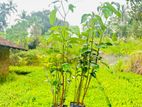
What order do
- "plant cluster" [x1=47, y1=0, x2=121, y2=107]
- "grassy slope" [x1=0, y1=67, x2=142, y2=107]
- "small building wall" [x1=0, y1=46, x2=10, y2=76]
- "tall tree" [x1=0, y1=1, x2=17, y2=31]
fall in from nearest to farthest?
"plant cluster" [x1=47, y1=0, x2=121, y2=107], "grassy slope" [x1=0, y1=67, x2=142, y2=107], "small building wall" [x1=0, y1=46, x2=10, y2=76], "tall tree" [x1=0, y1=1, x2=17, y2=31]

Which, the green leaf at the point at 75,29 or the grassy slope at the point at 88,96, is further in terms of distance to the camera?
the grassy slope at the point at 88,96

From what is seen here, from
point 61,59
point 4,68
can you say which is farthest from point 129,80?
point 61,59

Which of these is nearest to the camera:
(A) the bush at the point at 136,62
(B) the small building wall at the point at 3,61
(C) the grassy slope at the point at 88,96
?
(C) the grassy slope at the point at 88,96

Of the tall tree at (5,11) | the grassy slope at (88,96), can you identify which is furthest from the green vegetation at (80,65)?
the tall tree at (5,11)

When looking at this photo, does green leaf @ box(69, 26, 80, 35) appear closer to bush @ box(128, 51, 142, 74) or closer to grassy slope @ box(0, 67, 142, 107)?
grassy slope @ box(0, 67, 142, 107)

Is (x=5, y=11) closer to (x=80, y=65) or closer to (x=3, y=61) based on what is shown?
(x=3, y=61)

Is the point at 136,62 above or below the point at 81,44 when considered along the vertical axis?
below

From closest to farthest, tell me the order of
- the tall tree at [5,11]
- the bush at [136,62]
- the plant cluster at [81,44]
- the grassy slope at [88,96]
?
the plant cluster at [81,44]
the grassy slope at [88,96]
the bush at [136,62]
the tall tree at [5,11]

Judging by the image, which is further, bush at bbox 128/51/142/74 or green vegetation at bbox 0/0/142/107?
bush at bbox 128/51/142/74

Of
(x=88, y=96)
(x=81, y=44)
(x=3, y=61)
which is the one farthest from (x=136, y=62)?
(x=81, y=44)

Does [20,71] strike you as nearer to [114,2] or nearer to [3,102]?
[3,102]

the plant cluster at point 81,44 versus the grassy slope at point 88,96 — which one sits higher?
the plant cluster at point 81,44

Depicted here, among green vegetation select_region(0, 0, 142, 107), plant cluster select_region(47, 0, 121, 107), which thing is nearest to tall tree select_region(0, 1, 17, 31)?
green vegetation select_region(0, 0, 142, 107)

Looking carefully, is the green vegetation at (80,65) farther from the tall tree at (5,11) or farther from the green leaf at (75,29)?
the tall tree at (5,11)
